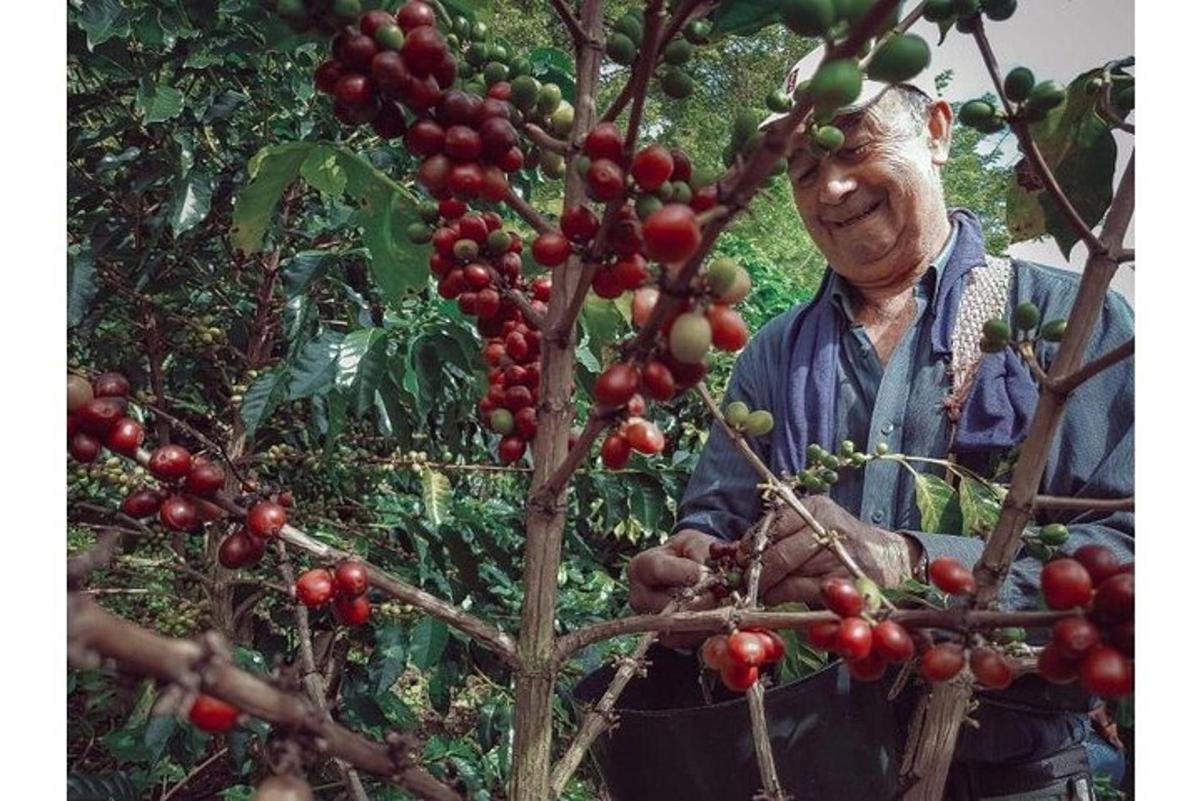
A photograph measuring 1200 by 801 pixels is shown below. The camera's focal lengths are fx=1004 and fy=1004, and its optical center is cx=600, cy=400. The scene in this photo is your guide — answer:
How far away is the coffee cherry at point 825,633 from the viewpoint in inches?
13.4

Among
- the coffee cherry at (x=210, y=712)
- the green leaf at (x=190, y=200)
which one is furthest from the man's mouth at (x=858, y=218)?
the coffee cherry at (x=210, y=712)

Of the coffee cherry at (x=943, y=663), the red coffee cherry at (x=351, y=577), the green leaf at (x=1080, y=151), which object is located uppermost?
the green leaf at (x=1080, y=151)

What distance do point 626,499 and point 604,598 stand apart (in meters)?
0.15

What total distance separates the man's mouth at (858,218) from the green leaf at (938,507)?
0.33 m

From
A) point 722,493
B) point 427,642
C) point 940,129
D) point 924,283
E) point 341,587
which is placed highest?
point 940,129

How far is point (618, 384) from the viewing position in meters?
0.32

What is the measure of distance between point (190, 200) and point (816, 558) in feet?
2.39

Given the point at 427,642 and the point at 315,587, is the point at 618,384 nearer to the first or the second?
the point at 315,587

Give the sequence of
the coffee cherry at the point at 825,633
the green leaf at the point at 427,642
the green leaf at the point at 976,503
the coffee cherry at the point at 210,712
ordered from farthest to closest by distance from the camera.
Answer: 1. the green leaf at the point at 427,642
2. the green leaf at the point at 976,503
3. the coffee cherry at the point at 825,633
4. the coffee cherry at the point at 210,712

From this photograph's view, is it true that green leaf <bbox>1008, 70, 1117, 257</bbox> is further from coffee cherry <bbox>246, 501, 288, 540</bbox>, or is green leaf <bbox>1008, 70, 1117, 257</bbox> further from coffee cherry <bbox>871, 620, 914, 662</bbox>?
coffee cherry <bbox>246, 501, 288, 540</bbox>

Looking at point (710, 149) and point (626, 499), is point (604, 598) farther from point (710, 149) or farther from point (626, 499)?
point (710, 149)

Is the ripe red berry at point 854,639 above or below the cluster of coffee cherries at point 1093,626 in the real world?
below

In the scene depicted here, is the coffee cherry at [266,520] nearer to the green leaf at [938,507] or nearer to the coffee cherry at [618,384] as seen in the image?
the coffee cherry at [618,384]

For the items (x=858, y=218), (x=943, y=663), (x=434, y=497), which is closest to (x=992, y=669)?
(x=943, y=663)
